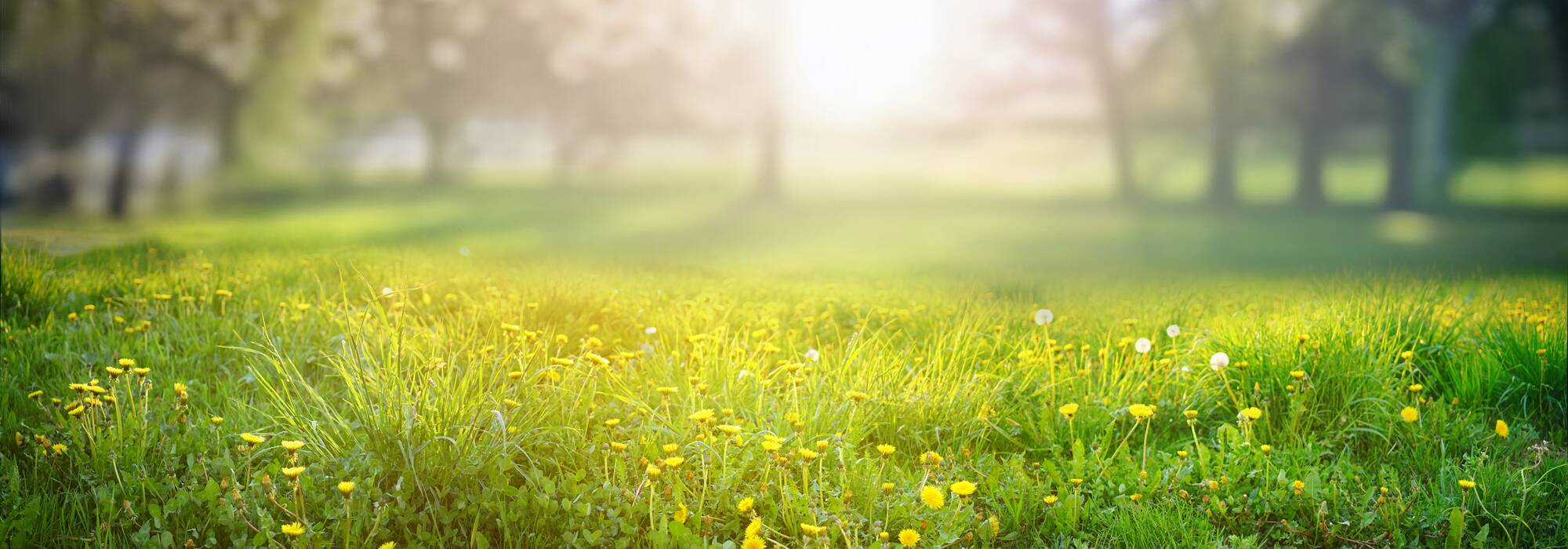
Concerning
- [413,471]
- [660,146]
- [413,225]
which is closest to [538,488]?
[413,471]

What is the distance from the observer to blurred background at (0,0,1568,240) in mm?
13438

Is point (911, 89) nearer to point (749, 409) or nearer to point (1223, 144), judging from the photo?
point (1223, 144)

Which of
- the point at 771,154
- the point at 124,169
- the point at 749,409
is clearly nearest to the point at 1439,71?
the point at 771,154

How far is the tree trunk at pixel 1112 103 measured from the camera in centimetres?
1741

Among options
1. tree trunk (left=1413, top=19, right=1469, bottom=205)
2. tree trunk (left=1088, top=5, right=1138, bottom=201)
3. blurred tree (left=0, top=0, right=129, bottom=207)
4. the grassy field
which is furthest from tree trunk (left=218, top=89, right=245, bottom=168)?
tree trunk (left=1413, top=19, right=1469, bottom=205)

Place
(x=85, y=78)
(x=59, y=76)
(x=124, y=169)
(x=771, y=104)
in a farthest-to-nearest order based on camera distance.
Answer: (x=771, y=104), (x=124, y=169), (x=85, y=78), (x=59, y=76)

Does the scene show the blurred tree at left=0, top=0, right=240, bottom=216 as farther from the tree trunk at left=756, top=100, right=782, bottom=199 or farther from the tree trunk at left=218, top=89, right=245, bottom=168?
the tree trunk at left=756, top=100, right=782, bottom=199

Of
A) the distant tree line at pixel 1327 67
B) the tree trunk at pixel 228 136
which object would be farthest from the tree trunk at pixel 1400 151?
the tree trunk at pixel 228 136

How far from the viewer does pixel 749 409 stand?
3.06 meters

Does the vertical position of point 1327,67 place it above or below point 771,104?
above

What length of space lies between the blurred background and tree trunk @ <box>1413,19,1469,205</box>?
51mm

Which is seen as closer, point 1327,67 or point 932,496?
point 932,496

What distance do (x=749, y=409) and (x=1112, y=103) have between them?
16525 millimetres

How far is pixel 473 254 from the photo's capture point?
6.53m
